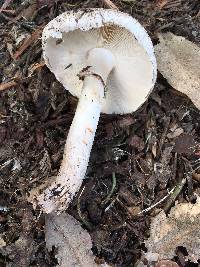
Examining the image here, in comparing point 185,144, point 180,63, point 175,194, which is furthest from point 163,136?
point 180,63

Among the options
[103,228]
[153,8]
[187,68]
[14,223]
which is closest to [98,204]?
[103,228]

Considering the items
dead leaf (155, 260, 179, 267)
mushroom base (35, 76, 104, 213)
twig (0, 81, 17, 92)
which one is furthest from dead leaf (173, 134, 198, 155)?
twig (0, 81, 17, 92)

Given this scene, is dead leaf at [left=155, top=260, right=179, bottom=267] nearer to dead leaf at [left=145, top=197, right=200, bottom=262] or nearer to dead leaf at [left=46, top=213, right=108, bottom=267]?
dead leaf at [left=145, top=197, right=200, bottom=262]

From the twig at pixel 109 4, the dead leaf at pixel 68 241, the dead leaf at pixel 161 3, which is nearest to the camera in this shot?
the dead leaf at pixel 68 241

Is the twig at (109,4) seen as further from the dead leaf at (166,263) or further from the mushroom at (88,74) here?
the dead leaf at (166,263)

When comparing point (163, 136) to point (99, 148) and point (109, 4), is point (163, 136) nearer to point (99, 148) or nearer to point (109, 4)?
point (99, 148)

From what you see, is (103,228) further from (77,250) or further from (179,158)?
(179,158)

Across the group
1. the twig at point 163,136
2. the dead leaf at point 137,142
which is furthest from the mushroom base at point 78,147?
the twig at point 163,136
